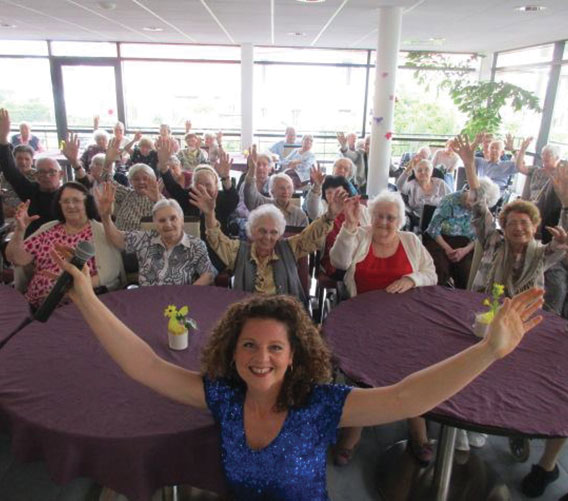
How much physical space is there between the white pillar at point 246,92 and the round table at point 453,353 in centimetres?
810

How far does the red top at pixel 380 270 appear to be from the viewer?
286cm

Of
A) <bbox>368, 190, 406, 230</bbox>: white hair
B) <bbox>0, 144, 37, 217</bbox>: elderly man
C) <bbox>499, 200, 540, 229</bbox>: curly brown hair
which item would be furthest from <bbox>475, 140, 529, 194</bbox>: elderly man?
<bbox>0, 144, 37, 217</bbox>: elderly man

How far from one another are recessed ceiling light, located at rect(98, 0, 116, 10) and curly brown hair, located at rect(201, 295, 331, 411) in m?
5.06

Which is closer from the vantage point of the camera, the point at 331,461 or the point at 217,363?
the point at 217,363

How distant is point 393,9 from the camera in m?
5.26

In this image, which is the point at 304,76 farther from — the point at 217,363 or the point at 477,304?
the point at 217,363

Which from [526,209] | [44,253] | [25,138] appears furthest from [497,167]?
[25,138]

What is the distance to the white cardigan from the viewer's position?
2.85 meters

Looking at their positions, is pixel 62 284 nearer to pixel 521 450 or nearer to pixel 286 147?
pixel 521 450

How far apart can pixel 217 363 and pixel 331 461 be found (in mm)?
1325

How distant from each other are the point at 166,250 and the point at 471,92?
774cm

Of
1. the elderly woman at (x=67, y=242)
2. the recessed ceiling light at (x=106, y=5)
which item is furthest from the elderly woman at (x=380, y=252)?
the recessed ceiling light at (x=106, y=5)

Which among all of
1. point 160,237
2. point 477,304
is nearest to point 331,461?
point 477,304

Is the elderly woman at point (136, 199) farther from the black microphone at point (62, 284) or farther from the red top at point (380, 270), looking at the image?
the black microphone at point (62, 284)
